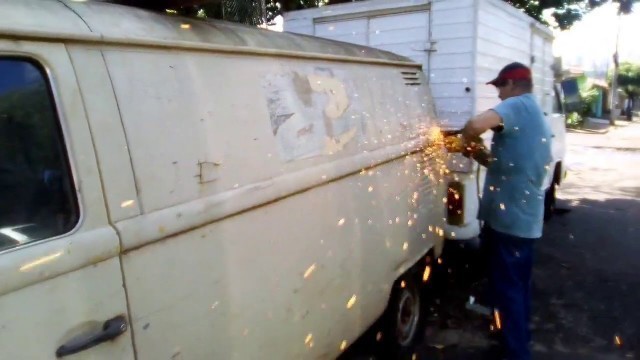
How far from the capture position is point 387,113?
3377 millimetres

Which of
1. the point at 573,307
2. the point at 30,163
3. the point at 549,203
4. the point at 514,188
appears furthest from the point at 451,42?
the point at 549,203

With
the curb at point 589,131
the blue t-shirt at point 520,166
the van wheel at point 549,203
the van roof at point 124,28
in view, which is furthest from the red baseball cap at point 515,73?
the curb at point 589,131

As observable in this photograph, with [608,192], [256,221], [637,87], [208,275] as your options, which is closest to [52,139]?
[208,275]

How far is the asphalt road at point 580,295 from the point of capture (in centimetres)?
397

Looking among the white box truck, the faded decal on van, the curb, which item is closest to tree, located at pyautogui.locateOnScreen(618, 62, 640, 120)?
the curb

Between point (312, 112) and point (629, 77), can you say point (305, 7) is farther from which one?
point (629, 77)

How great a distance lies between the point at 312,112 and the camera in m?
2.50

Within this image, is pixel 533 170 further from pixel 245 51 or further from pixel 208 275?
pixel 208 275

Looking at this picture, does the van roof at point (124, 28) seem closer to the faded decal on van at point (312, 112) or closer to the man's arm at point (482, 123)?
the faded decal on van at point (312, 112)

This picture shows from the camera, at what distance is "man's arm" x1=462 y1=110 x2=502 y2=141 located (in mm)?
3350

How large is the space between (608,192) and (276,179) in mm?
10340

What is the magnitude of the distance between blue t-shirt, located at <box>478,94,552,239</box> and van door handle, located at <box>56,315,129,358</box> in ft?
8.97

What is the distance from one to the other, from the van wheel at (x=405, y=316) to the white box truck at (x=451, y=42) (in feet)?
2.54

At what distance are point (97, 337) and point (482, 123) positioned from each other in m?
2.67
